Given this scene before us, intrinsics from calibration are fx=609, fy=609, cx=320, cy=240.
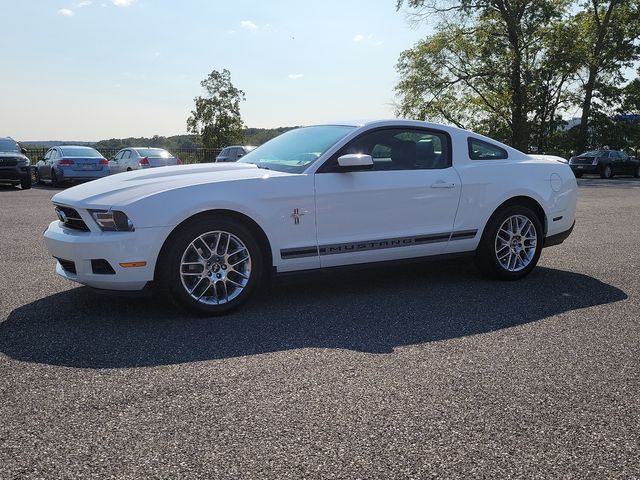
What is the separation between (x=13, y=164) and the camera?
18859mm

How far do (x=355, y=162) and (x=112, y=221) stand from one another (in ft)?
6.32

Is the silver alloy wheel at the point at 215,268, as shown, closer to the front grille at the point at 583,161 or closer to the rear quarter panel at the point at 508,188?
the rear quarter panel at the point at 508,188

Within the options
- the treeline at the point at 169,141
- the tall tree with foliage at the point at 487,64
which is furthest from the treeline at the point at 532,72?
the treeline at the point at 169,141

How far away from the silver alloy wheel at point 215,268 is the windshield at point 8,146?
17246 millimetres

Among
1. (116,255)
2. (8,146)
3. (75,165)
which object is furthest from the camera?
(75,165)

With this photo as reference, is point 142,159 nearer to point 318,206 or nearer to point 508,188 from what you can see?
point 508,188

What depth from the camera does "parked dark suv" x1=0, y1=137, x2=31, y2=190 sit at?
1872 centimetres

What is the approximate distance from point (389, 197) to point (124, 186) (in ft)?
7.17

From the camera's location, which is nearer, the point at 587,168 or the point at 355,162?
the point at 355,162

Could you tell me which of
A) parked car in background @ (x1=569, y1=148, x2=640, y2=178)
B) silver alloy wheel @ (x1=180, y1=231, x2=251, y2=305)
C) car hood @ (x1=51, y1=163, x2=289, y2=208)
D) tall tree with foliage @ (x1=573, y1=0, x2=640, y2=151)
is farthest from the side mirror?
tall tree with foliage @ (x1=573, y1=0, x2=640, y2=151)

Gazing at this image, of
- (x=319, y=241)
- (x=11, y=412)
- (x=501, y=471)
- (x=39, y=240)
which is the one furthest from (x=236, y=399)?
(x=39, y=240)

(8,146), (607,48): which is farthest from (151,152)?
(607,48)

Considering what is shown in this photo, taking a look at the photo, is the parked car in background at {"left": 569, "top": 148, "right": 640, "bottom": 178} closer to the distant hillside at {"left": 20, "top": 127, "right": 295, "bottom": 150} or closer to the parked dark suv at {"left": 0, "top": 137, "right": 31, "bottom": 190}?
the distant hillside at {"left": 20, "top": 127, "right": 295, "bottom": 150}

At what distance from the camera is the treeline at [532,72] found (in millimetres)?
37969
